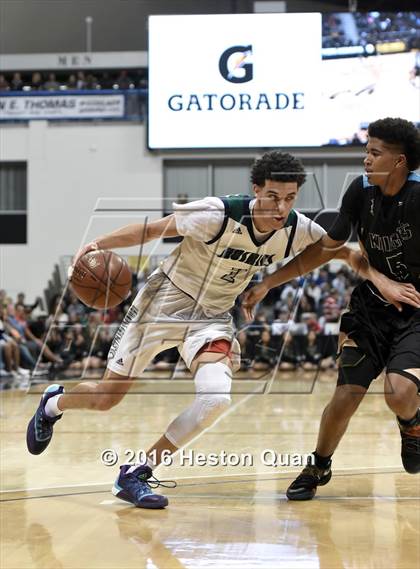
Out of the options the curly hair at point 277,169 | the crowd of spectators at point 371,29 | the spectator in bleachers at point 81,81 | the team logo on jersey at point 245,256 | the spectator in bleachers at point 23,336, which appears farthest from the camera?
the spectator in bleachers at point 81,81

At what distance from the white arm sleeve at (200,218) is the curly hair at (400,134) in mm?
876

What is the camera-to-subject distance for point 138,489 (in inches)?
170

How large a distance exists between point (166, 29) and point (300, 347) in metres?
6.14

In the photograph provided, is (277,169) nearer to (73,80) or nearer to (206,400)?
(206,400)

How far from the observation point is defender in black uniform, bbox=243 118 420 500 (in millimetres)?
3801

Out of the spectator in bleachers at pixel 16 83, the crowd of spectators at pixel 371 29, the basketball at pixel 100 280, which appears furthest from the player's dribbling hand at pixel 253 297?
the spectator in bleachers at pixel 16 83

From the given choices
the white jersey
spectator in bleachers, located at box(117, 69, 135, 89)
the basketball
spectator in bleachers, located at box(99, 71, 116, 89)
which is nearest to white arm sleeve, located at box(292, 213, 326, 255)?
the white jersey

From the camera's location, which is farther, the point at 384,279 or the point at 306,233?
the point at 306,233

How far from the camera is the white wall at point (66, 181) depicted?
16625 mm

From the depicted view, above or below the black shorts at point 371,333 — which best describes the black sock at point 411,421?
below

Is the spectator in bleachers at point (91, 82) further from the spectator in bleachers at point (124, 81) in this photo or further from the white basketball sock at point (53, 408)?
Result: the white basketball sock at point (53, 408)

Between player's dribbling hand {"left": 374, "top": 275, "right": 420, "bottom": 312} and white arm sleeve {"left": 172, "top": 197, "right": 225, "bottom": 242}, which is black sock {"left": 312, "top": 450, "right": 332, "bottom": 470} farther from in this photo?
white arm sleeve {"left": 172, "top": 197, "right": 225, "bottom": 242}

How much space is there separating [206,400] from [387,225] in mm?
1325

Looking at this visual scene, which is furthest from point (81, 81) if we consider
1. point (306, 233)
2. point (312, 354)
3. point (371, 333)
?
point (371, 333)
